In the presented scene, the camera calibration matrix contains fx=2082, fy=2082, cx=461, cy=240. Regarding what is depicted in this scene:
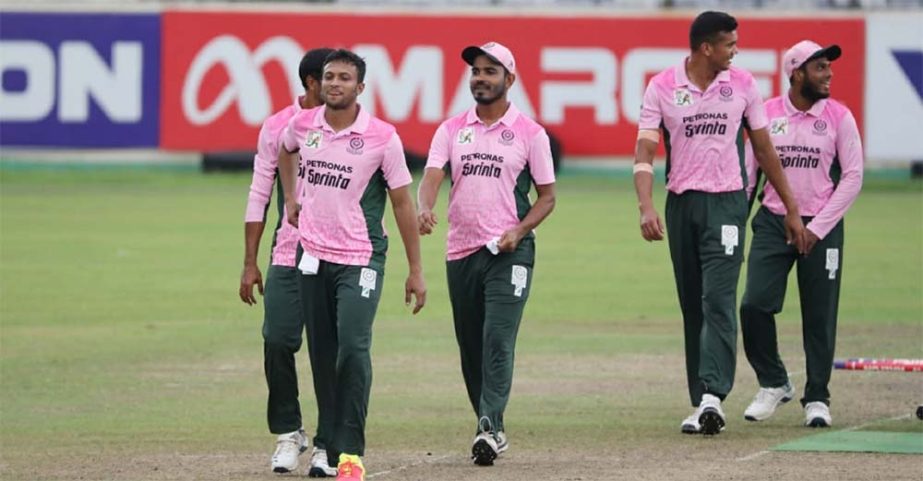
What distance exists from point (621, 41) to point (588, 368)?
23.3m

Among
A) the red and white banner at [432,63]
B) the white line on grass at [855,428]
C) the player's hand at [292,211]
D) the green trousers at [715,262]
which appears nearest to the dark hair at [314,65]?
the player's hand at [292,211]

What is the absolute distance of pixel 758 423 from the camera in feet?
41.3

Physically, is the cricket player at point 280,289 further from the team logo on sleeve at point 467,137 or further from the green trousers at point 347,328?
the team logo on sleeve at point 467,137

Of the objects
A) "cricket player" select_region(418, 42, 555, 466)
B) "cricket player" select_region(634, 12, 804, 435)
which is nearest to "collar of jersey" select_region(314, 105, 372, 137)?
"cricket player" select_region(418, 42, 555, 466)

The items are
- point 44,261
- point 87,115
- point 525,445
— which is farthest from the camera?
point 87,115

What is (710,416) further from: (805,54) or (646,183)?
(805,54)

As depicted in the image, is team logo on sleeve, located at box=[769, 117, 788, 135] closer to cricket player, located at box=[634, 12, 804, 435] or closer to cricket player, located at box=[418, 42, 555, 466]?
cricket player, located at box=[634, 12, 804, 435]

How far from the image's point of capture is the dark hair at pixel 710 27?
1211 centimetres

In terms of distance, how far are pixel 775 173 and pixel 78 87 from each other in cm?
2693

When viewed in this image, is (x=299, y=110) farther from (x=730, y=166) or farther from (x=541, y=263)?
(x=541, y=263)

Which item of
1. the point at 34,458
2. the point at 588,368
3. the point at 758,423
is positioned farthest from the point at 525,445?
the point at 588,368

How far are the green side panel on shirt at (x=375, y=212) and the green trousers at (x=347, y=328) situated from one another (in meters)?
0.08

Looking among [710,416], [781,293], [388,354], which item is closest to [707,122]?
[781,293]

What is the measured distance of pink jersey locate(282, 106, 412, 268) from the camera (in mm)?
10094
